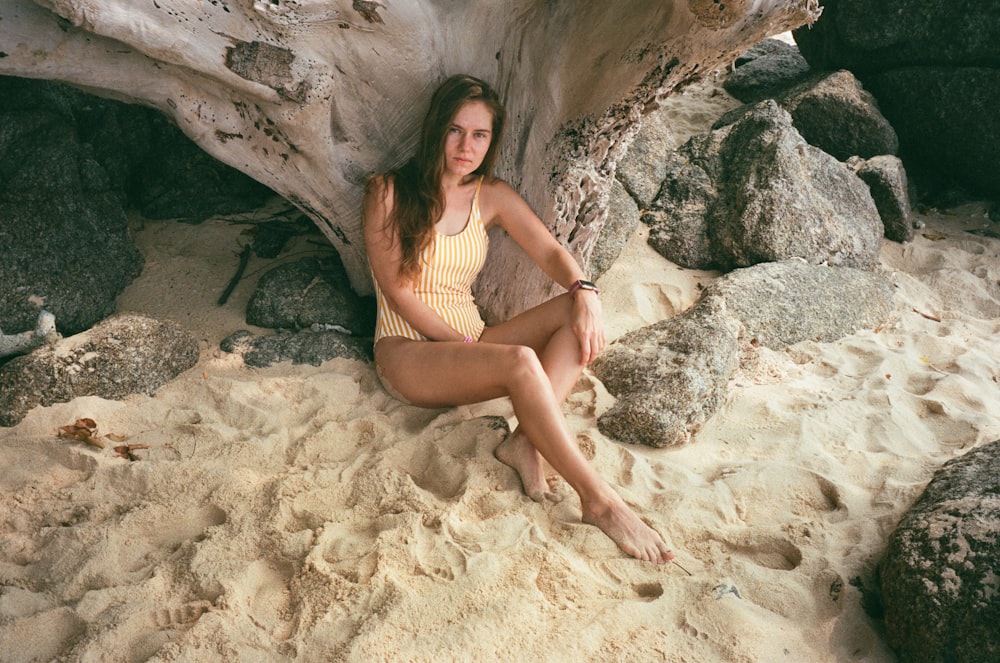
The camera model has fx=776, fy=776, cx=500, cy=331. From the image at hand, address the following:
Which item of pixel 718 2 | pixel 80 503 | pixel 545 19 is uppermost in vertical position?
pixel 718 2

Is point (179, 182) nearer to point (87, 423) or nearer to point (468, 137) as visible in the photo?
point (87, 423)

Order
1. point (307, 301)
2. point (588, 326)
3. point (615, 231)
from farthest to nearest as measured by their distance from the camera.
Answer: point (615, 231), point (307, 301), point (588, 326)

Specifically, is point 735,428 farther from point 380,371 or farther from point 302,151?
point 302,151

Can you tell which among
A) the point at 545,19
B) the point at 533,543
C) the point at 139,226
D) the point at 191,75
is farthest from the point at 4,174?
the point at 533,543

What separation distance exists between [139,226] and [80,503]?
207 cm

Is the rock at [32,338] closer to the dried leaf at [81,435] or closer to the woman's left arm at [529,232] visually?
the dried leaf at [81,435]

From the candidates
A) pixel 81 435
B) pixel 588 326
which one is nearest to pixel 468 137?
pixel 588 326

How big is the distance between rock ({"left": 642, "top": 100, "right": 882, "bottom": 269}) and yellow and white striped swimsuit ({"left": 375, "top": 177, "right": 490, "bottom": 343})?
1.81 meters

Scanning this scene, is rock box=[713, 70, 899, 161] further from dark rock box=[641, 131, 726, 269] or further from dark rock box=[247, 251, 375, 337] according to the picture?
dark rock box=[247, 251, 375, 337]

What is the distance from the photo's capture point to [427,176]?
3414 millimetres

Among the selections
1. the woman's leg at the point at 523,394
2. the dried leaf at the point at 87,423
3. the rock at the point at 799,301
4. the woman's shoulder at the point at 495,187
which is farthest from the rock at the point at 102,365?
the rock at the point at 799,301

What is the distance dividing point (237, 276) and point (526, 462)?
2052 millimetres

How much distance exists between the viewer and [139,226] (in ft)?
14.5

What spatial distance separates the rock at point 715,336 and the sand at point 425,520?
111mm
